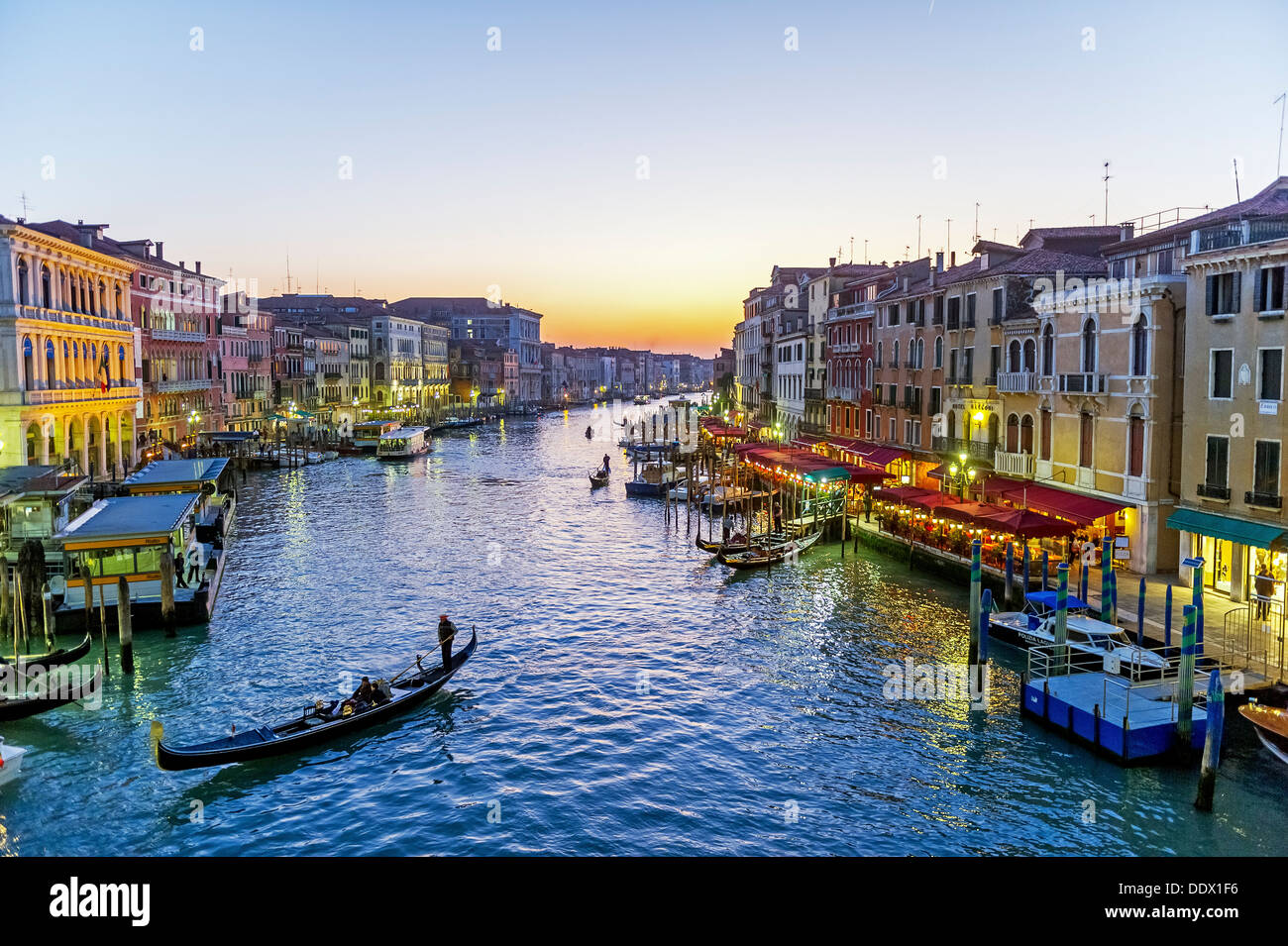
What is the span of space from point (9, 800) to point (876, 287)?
126 ft

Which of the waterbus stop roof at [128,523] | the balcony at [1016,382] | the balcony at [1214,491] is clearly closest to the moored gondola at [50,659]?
the waterbus stop roof at [128,523]

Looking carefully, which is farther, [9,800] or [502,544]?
[502,544]

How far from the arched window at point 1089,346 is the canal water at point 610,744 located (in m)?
7.24

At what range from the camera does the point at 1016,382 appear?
96.2 ft

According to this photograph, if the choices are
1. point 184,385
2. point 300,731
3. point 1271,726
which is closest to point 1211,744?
point 1271,726

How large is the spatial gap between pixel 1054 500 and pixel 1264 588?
6.76m

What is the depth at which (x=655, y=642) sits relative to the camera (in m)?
21.7

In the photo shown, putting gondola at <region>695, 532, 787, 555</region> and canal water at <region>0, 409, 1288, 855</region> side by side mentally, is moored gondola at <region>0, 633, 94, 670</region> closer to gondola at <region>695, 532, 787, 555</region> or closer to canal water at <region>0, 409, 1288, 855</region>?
canal water at <region>0, 409, 1288, 855</region>

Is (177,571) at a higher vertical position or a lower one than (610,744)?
higher

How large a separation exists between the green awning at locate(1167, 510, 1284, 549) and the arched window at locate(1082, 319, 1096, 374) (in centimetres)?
542

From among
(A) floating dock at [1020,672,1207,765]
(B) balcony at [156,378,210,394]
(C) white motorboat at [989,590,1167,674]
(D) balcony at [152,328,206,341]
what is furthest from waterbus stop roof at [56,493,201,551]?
(D) balcony at [152,328,206,341]

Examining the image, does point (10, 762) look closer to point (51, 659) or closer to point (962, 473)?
point (51, 659)
